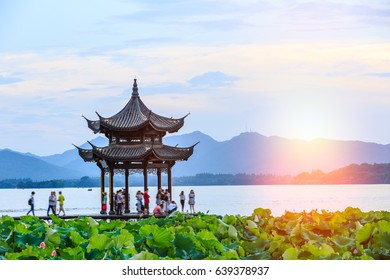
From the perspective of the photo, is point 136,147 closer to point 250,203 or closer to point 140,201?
point 140,201

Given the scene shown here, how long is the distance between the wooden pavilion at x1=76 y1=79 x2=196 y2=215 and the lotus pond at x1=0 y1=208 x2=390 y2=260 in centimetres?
2402

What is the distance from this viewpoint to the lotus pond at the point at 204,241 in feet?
18.5

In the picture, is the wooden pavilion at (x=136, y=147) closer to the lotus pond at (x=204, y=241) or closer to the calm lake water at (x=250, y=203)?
the calm lake water at (x=250, y=203)

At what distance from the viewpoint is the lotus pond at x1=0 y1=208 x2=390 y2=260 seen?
5.63 metres

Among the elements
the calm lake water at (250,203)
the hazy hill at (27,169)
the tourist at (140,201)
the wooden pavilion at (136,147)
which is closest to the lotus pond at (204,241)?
the calm lake water at (250,203)

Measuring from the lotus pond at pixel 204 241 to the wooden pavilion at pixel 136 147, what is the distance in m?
24.0

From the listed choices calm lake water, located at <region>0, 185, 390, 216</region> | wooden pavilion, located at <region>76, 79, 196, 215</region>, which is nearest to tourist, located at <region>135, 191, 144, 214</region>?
wooden pavilion, located at <region>76, 79, 196, 215</region>

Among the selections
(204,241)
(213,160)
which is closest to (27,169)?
(213,160)

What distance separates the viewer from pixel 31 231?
7.07 m

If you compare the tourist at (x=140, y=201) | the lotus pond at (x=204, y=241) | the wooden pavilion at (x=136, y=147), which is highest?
the wooden pavilion at (x=136, y=147)

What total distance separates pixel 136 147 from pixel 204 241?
26569 millimetres

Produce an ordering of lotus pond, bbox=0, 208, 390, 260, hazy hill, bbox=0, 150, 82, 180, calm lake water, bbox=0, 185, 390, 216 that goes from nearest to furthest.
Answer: lotus pond, bbox=0, 208, 390, 260 → calm lake water, bbox=0, 185, 390, 216 → hazy hill, bbox=0, 150, 82, 180

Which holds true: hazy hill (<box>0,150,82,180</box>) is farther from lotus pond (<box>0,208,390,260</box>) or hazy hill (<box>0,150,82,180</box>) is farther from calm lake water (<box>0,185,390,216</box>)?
lotus pond (<box>0,208,390,260</box>)
